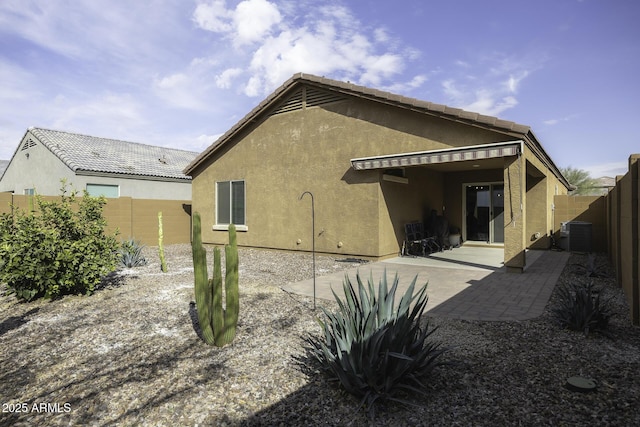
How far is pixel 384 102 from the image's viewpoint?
11.2 m

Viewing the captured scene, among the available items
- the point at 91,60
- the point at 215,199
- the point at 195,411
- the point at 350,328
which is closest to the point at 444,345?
the point at 350,328

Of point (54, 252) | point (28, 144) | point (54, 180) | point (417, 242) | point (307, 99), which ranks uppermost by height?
point (28, 144)

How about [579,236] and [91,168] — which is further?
[91,168]

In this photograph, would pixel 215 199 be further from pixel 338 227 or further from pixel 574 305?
A: pixel 574 305

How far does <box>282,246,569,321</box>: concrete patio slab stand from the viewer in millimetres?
5980

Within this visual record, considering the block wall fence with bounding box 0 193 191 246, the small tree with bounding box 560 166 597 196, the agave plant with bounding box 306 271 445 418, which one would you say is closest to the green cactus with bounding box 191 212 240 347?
the agave plant with bounding box 306 271 445 418

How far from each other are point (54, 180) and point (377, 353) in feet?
75.7

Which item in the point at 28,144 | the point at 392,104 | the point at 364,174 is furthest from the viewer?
the point at 28,144

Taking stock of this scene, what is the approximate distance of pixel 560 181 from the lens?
19.0 metres

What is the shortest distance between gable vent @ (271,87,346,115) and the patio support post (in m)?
5.87

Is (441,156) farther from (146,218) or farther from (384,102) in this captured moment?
(146,218)

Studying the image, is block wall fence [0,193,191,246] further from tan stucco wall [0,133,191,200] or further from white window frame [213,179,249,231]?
tan stucco wall [0,133,191,200]

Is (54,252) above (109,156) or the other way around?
→ the other way around

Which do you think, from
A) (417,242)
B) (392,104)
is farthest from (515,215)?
(392,104)
